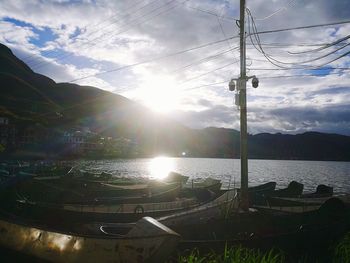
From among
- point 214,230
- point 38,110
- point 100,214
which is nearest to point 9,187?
point 100,214

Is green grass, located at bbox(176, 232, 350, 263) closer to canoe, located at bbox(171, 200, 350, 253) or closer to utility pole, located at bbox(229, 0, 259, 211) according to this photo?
canoe, located at bbox(171, 200, 350, 253)

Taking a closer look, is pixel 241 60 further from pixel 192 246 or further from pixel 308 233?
pixel 192 246

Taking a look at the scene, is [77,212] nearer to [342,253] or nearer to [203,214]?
[203,214]

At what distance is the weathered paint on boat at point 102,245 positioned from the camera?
346 inches

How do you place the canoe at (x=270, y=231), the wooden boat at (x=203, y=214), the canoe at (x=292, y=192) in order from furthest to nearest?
the canoe at (x=292, y=192) → the wooden boat at (x=203, y=214) → the canoe at (x=270, y=231)

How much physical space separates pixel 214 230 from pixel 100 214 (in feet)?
24.9

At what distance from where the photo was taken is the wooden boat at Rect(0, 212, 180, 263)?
880 cm

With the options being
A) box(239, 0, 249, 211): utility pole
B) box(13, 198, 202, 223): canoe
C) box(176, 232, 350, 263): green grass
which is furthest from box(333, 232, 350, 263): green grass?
box(13, 198, 202, 223): canoe

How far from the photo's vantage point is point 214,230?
45.7 feet

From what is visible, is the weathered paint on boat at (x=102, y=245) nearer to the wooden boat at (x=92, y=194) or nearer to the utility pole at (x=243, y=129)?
the utility pole at (x=243, y=129)

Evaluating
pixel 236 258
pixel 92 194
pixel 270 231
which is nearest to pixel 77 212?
pixel 92 194

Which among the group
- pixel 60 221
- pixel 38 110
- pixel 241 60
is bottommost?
pixel 60 221

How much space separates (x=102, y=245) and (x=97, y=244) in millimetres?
158

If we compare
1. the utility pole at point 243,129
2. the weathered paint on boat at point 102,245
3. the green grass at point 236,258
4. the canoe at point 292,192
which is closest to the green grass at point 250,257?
the green grass at point 236,258
